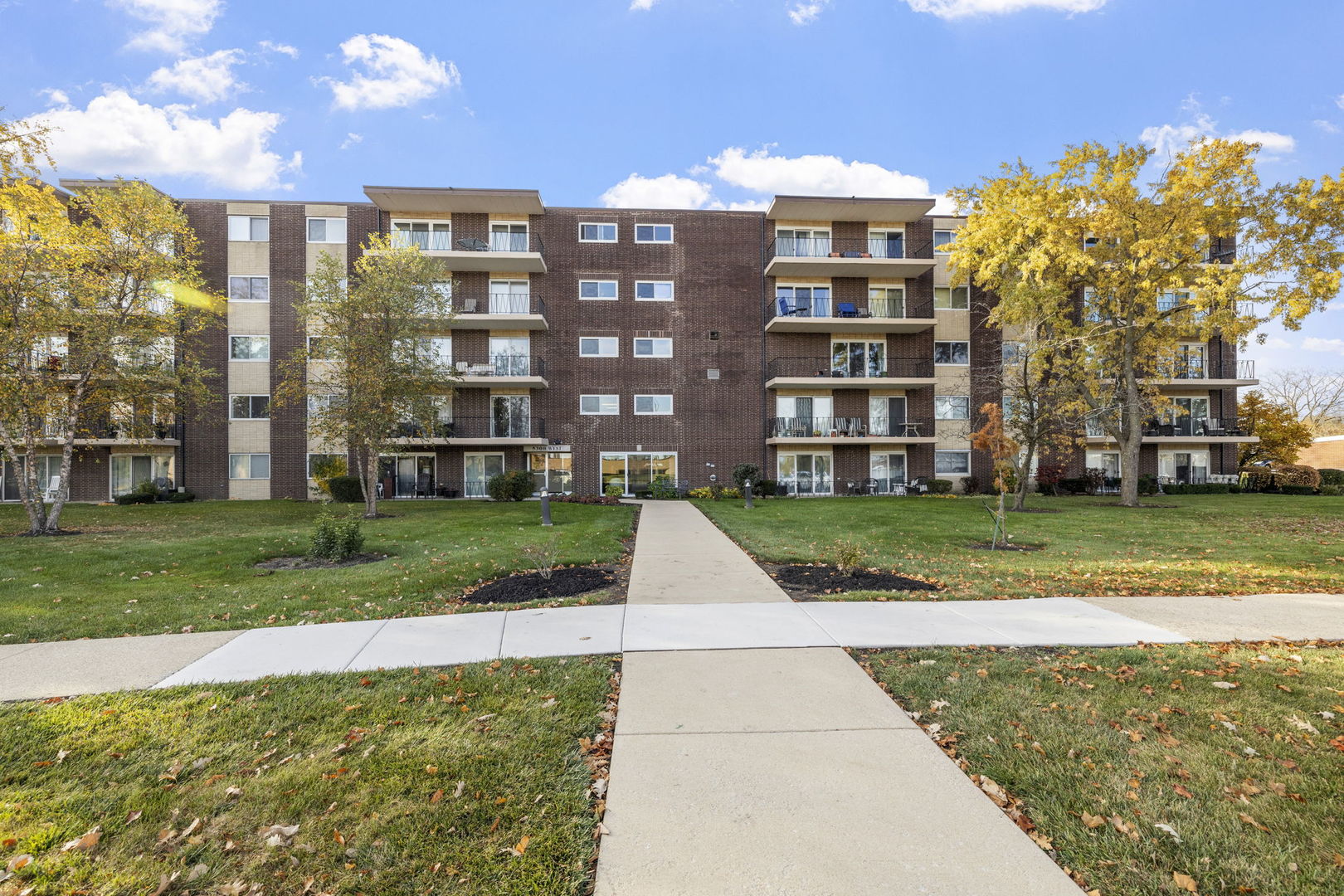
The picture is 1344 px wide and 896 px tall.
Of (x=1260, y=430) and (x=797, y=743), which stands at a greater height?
(x=1260, y=430)

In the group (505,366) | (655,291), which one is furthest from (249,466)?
(655,291)

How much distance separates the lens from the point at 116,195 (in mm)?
14430

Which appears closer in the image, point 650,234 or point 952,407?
point 650,234

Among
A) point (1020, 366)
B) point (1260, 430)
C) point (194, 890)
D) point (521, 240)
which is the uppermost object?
point (521, 240)

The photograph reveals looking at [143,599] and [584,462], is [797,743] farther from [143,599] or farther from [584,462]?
[584,462]

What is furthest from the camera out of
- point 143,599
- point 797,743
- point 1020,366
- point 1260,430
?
point 1260,430

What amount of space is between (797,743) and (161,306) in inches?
1067

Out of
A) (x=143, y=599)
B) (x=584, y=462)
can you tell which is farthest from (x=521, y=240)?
(x=143, y=599)

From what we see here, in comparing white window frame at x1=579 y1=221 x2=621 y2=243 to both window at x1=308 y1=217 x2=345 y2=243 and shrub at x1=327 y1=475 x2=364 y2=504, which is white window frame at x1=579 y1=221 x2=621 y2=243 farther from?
shrub at x1=327 y1=475 x2=364 y2=504

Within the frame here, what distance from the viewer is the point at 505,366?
25000 mm

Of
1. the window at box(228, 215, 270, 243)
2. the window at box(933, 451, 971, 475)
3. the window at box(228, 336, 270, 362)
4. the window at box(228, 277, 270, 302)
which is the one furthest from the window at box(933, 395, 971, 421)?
the window at box(228, 215, 270, 243)

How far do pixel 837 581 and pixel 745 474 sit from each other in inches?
675

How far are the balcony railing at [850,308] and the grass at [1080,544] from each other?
945 centimetres

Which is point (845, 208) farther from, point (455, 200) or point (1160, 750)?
point (1160, 750)
